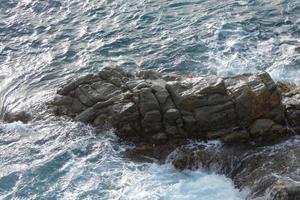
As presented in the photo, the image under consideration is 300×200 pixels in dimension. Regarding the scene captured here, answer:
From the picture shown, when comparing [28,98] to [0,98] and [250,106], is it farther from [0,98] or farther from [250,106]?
[250,106]

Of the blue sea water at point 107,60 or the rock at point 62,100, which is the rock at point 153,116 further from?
the rock at point 62,100

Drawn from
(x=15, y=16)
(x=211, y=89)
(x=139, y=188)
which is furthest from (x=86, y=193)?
(x=15, y=16)

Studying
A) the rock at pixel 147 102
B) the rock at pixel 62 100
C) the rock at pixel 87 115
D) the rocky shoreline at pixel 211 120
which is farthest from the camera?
the rock at pixel 62 100

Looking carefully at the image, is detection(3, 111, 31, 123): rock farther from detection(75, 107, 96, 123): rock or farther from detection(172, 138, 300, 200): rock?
detection(172, 138, 300, 200): rock

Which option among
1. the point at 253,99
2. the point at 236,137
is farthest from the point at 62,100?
the point at 253,99

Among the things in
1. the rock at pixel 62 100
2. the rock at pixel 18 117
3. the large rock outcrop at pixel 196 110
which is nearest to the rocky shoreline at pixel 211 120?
the large rock outcrop at pixel 196 110

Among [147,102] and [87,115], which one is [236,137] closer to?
[147,102]
